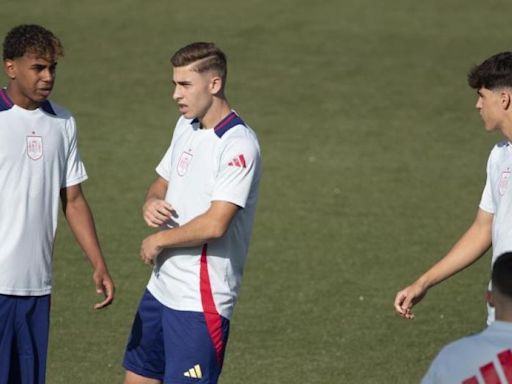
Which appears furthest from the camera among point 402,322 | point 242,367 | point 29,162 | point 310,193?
point 310,193

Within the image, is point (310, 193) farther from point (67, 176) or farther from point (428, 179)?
point (67, 176)

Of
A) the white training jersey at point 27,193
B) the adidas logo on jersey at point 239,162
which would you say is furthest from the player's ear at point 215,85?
the white training jersey at point 27,193

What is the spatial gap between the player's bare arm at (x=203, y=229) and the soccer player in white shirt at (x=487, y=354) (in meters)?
2.27

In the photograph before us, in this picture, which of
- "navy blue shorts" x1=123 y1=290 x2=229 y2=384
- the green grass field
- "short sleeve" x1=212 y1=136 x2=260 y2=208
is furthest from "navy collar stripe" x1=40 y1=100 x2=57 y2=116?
the green grass field

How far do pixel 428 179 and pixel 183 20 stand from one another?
9.49 meters

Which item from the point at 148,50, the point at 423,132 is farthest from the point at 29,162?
the point at 148,50

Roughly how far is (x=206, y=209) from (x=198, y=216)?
0.41ft

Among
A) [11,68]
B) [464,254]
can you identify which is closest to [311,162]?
[464,254]

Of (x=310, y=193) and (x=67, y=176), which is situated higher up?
(x=310, y=193)

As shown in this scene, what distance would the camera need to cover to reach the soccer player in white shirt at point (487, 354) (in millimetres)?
4348

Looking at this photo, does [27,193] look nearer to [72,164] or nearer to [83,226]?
[72,164]

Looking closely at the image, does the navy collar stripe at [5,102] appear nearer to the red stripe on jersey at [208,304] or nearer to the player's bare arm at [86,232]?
the player's bare arm at [86,232]

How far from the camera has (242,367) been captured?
9.23 m

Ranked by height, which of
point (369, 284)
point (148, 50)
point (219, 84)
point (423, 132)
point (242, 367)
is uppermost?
point (148, 50)
